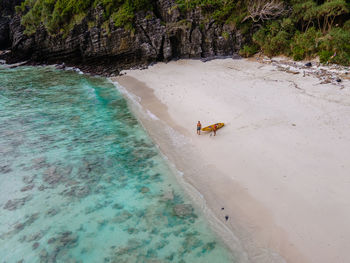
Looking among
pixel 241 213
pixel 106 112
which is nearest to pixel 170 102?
pixel 106 112

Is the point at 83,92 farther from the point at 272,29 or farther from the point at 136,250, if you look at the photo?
the point at 272,29

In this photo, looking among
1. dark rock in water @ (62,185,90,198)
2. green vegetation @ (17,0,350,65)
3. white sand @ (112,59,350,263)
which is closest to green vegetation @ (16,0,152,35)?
green vegetation @ (17,0,350,65)

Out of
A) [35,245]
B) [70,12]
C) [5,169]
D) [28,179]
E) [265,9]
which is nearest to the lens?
[35,245]

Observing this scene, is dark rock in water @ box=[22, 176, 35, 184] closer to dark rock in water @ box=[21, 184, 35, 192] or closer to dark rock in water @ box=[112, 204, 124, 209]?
dark rock in water @ box=[21, 184, 35, 192]

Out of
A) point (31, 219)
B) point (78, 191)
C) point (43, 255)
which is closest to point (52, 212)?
point (31, 219)

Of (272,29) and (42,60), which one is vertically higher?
(272,29)

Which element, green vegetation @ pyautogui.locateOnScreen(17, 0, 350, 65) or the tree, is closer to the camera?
green vegetation @ pyautogui.locateOnScreen(17, 0, 350, 65)

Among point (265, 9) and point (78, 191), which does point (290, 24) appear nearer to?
point (265, 9)
